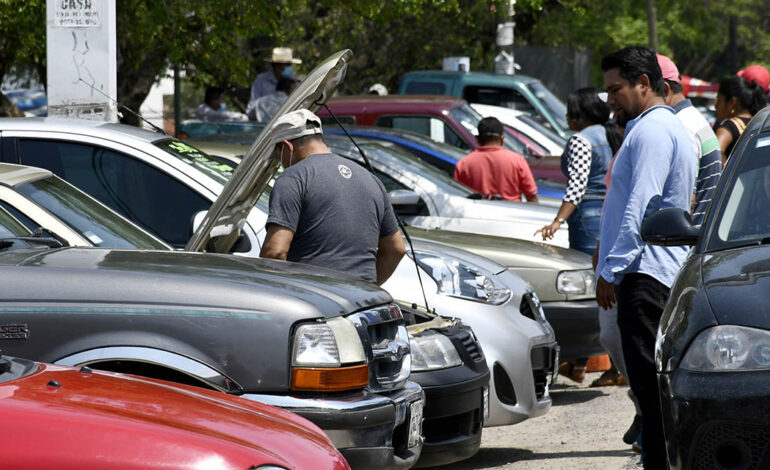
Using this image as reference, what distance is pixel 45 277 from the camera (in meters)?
4.29

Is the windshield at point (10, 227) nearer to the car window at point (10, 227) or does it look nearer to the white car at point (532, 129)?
the car window at point (10, 227)

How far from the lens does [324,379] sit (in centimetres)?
430

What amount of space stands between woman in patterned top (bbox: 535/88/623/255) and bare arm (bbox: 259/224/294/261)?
159 inches

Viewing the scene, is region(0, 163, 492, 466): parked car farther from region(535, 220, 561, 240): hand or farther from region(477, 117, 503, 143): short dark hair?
region(477, 117, 503, 143): short dark hair

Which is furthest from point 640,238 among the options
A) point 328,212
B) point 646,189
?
point 328,212

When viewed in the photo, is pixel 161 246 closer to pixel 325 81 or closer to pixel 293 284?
pixel 325 81

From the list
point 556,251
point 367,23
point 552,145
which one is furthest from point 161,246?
point 367,23

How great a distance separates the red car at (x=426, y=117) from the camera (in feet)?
45.8

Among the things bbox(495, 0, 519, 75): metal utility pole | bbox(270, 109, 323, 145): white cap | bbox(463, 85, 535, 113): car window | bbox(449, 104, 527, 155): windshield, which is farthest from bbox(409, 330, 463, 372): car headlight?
bbox(495, 0, 519, 75): metal utility pole

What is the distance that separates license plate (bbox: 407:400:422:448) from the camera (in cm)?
473

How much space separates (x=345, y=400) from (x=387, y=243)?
71.1 inches

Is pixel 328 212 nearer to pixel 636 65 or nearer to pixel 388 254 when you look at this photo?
pixel 388 254

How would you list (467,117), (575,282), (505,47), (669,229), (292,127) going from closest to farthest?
(669,229), (292,127), (575,282), (467,117), (505,47)

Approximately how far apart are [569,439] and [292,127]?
101 inches
